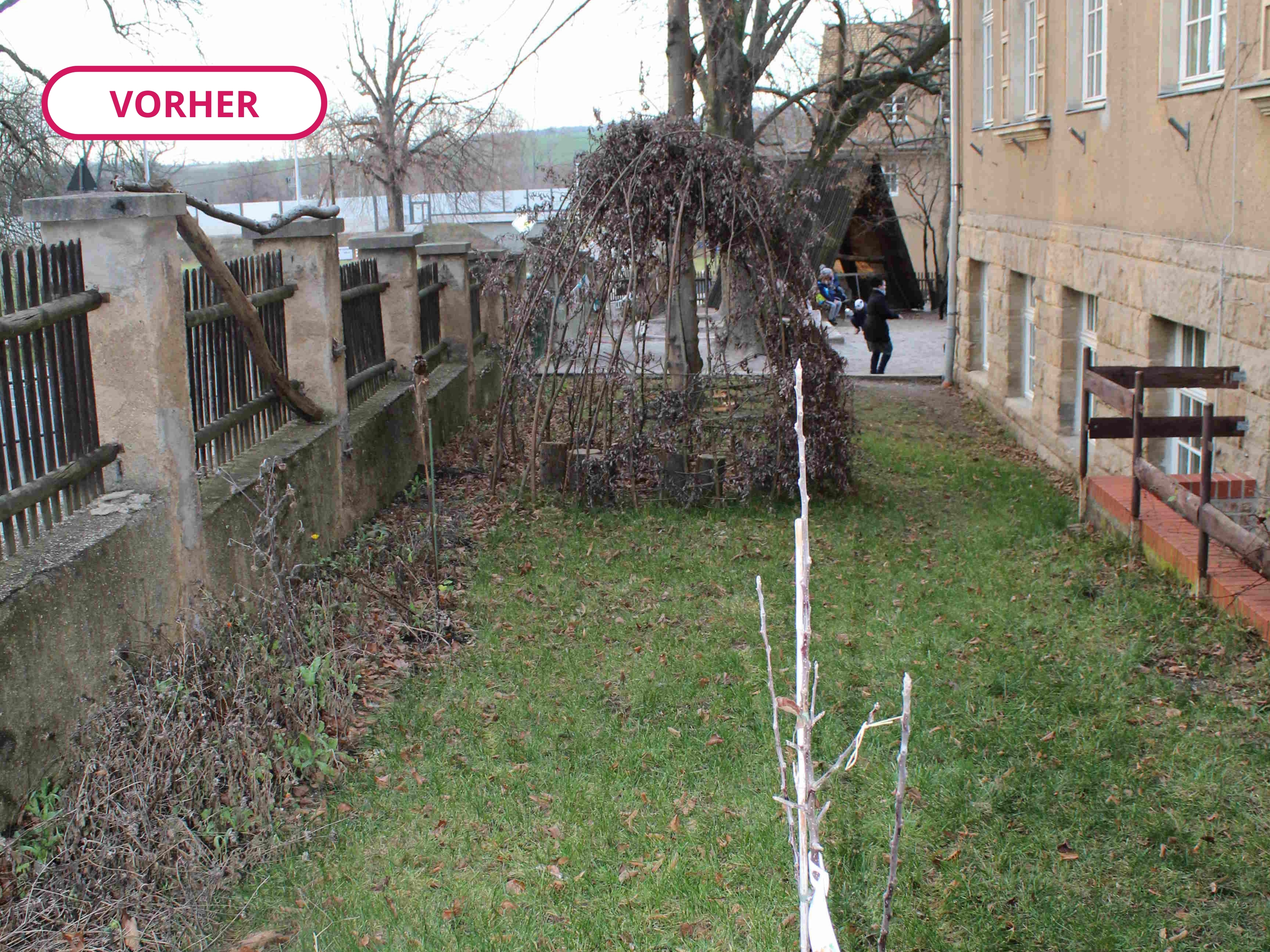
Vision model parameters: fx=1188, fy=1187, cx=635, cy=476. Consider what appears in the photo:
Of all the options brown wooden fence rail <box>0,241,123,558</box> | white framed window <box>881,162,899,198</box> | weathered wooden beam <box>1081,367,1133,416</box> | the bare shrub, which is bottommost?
the bare shrub

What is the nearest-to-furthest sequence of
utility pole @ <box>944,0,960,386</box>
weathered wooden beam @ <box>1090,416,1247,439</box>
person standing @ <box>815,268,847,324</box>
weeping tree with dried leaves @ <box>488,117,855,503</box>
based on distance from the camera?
weathered wooden beam @ <box>1090,416,1247,439</box>, weeping tree with dried leaves @ <box>488,117,855,503</box>, utility pole @ <box>944,0,960,386</box>, person standing @ <box>815,268,847,324</box>

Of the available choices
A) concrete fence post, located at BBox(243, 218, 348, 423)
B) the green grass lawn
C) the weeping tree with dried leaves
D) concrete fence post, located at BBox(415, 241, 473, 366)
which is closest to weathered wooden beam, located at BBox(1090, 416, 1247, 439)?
the green grass lawn

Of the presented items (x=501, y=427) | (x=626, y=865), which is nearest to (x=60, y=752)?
(x=626, y=865)

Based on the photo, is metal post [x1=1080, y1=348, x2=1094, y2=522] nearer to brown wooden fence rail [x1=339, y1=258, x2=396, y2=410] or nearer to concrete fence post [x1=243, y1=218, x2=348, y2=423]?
concrete fence post [x1=243, y1=218, x2=348, y2=423]

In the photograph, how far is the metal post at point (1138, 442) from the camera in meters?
7.50

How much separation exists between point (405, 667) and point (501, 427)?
13.1ft

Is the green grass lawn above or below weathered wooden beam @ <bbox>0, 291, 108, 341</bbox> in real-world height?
below

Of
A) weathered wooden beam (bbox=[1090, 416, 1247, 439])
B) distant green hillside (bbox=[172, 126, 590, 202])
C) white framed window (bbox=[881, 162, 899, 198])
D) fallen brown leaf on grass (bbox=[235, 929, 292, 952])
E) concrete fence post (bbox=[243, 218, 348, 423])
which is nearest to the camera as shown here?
fallen brown leaf on grass (bbox=[235, 929, 292, 952])

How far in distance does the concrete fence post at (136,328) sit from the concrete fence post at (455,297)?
25.4 ft

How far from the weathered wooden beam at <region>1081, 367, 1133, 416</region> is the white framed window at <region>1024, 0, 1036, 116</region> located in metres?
4.87

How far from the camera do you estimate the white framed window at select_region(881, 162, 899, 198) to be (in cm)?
3725

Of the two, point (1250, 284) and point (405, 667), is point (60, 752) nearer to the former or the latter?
point (405, 667)

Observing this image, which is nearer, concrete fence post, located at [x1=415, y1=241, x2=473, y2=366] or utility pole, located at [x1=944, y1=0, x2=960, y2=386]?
concrete fence post, located at [x1=415, y1=241, x2=473, y2=366]

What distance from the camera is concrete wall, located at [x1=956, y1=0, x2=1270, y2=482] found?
7453 mm
